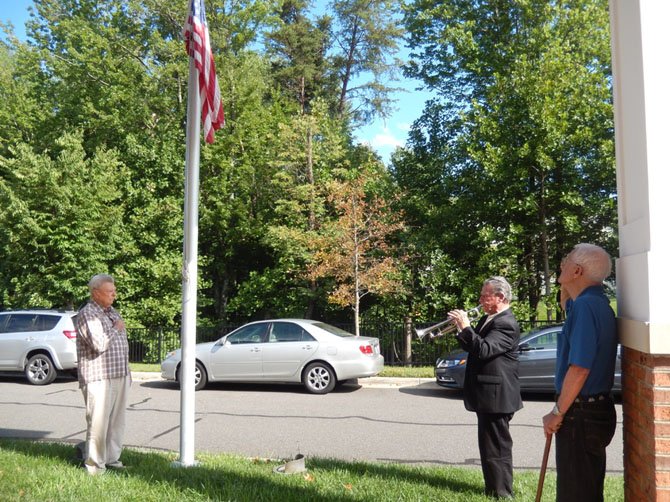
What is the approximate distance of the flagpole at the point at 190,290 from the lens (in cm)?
614

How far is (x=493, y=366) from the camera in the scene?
5059 millimetres

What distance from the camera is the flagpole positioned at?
614 centimetres

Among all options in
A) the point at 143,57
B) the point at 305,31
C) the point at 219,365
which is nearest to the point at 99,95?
the point at 143,57

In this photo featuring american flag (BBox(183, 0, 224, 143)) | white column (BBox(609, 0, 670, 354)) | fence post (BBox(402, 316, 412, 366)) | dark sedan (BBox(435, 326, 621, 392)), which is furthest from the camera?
fence post (BBox(402, 316, 412, 366))

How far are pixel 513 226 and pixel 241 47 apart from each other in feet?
41.6

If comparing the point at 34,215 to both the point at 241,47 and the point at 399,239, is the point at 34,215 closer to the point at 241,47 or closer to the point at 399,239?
the point at 241,47

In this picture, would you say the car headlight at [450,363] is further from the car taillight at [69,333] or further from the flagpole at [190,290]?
the car taillight at [69,333]

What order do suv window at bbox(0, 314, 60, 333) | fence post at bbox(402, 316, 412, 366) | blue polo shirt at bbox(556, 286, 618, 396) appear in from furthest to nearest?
fence post at bbox(402, 316, 412, 366) → suv window at bbox(0, 314, 60, 333) → blue polo shirt at bbox(556, 286, 618, 396)

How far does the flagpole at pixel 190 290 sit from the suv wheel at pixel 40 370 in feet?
30.0

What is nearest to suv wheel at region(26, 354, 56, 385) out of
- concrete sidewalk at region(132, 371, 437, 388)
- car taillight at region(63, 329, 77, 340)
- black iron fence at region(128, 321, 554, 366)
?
car taillight at region(63, 329, 77, 340)

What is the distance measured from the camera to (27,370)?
14.1 meters

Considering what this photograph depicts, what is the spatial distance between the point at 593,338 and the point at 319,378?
9285 millimetres

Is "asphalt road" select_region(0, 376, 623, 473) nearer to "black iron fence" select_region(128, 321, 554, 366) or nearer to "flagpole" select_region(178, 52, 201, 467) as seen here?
"flagpole" select_region(178, 52, 201, 467)

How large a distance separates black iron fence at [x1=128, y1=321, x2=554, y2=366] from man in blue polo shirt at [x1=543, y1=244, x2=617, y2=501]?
13.5 m
